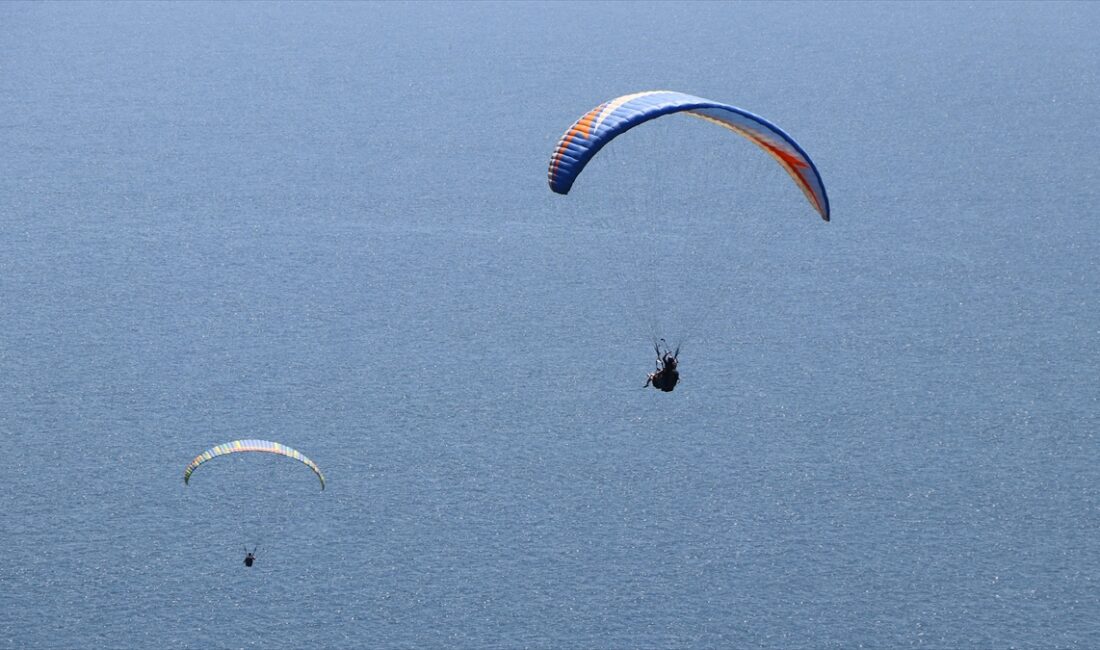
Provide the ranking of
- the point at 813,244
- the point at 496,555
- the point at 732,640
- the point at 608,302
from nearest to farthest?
1. the point at 732,640
2. the point at 496,555
3. the point at 608,302
4. the point at 813,244

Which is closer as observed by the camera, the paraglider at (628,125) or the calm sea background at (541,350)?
the paraglider at (628,125)

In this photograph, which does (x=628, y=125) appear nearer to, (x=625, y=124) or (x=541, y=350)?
(x=625, y=124)

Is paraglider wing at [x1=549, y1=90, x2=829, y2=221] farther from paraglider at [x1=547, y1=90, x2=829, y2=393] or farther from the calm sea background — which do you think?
the calm sea background

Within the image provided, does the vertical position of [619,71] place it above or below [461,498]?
above

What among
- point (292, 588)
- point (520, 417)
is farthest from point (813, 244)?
point (292, 588)

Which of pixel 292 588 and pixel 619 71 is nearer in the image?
pixel 292 588

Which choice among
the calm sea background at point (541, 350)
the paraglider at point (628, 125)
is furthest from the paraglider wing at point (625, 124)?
the calm sea background at point (541, 350)

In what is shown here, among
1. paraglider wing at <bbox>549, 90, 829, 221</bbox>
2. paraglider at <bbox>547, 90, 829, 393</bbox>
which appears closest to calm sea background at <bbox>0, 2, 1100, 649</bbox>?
paraglider at <bbox>547, 90, 829, 393</bbox>

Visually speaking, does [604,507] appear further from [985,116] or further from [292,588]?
[985,116]

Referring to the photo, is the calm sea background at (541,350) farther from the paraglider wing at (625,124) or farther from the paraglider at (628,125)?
the paraglider wing at (625,124)
